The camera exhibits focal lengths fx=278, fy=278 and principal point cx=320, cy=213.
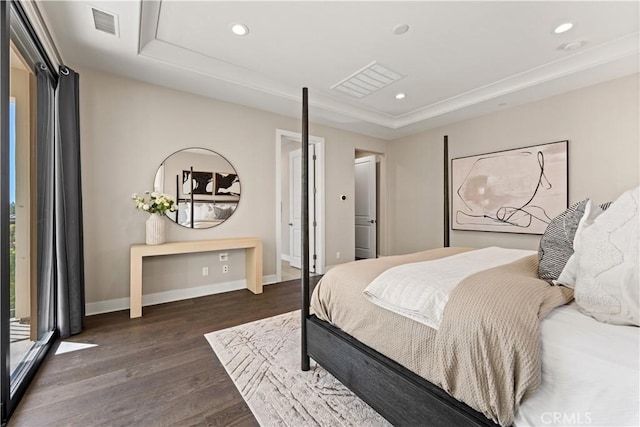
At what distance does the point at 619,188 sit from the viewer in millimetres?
3047

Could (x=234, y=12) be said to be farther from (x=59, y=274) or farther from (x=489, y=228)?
(x=489, y=228)

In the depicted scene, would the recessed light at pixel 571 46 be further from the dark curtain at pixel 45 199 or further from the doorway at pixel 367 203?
the dark curtain at pixel 45 199

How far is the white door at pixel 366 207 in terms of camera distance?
5.89 metres

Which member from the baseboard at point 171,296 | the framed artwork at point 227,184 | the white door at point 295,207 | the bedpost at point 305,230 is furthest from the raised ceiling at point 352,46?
the baseboard at point 171,296

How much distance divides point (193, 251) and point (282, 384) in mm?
2017

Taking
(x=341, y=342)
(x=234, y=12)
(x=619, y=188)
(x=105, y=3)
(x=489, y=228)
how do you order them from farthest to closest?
(x=489, y=228) → (x=619, y=188) → (x=234, y=12) → (x=105, y=3) → (x=341, y=342)

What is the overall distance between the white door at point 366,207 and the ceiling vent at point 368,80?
2.31 meters

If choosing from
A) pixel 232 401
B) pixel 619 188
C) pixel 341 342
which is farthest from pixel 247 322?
pixel 619 188

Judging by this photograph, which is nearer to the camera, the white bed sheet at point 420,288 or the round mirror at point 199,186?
the white bed sheet at point 420,288

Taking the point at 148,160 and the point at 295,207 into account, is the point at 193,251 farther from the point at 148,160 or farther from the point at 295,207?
the point at 295,207

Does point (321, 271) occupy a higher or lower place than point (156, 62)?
lower

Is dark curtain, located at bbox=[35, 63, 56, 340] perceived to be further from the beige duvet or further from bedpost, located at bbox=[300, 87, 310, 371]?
the beige duvet

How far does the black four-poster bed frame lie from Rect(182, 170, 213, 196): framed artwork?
7.23ft

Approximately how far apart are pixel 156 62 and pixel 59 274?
2.16 meters
